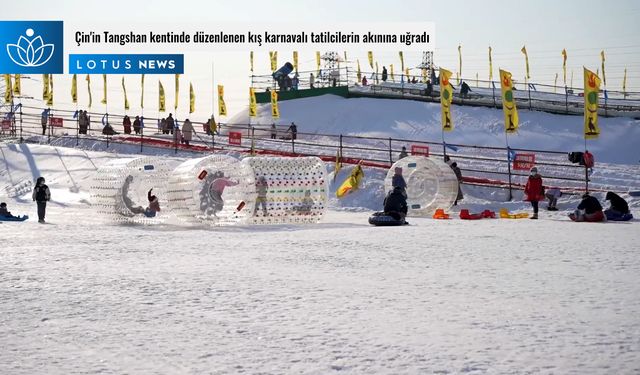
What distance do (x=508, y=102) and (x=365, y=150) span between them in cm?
1030

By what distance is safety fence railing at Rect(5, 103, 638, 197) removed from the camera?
88.3 ft

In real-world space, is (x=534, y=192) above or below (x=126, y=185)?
below

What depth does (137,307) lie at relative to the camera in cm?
849

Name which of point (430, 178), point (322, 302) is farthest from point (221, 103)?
point (322, 302)

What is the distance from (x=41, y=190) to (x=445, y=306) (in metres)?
13.5

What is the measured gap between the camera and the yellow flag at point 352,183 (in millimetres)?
25016

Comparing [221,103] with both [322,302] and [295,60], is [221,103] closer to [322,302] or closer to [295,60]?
[295,60]

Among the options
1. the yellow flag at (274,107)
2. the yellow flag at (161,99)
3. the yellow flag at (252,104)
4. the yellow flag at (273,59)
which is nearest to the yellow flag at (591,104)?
the yellow flag at (274,107)

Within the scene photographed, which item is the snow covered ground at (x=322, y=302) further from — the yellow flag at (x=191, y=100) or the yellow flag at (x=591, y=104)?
the yellow flag at (x=191, y=100)

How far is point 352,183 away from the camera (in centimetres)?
2508

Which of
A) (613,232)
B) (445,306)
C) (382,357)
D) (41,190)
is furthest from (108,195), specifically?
(382,357)

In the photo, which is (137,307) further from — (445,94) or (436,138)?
(436,138)

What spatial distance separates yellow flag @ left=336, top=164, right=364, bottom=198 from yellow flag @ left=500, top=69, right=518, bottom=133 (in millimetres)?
5222

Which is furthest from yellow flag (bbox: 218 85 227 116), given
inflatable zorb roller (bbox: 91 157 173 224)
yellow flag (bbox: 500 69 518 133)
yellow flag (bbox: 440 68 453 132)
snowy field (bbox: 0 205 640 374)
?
snowy field (bbox: 0 205 640 374)
